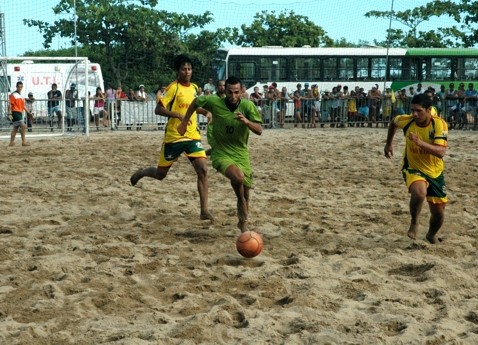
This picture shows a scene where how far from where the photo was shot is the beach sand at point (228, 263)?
5617mm

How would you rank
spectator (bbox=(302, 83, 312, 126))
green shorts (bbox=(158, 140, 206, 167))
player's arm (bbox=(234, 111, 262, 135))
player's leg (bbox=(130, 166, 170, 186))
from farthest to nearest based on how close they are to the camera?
spectator (bbox=(302, 83, 312, 126))
player's leg (bbox=(130, 166, 170, 186))
green shorts (bbox=(158, 140, 206, 167))
player's arm (bbox=(234, 111, 262, 135))

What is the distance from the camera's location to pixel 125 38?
4238 cm

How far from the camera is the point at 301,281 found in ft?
22.4

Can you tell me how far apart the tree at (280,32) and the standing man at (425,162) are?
39394mm

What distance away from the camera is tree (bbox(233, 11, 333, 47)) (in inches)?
1924

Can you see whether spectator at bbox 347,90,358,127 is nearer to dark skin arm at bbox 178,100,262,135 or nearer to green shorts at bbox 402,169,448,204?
dark skin arm at bbox 178,100,262,135

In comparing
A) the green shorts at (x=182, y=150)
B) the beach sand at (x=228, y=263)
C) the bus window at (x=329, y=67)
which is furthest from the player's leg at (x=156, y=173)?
the bus window at (x=329, y=67)

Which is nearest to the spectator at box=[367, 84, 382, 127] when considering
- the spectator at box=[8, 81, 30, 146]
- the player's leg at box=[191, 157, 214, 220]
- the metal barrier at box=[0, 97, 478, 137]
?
the metal barrier at box=[0, 97, 478, 137]

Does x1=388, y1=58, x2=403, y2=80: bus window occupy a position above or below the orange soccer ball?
above

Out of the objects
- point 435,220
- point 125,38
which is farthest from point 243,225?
point 125,38

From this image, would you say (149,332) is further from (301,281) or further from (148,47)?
(148,47)

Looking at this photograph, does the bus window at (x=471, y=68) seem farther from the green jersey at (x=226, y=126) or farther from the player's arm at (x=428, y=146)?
the player's arm at (x=428, y=146)

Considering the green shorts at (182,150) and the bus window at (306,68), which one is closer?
the green shorts at (182,150)

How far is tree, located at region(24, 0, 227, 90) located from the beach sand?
28.4 meters
